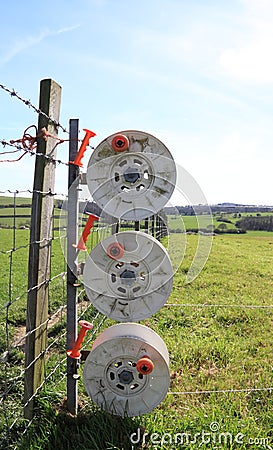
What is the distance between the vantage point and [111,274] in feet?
10.8

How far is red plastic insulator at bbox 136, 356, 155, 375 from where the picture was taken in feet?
10.6

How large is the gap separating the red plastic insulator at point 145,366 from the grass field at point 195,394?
0.43 meters

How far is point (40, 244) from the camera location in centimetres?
337

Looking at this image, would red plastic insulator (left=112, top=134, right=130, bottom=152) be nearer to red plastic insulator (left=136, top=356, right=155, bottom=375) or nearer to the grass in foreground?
the grass in foreground

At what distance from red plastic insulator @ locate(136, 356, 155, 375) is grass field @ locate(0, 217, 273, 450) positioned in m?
0.43

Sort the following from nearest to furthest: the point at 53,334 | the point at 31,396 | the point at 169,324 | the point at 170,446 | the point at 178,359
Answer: the point at 170,446 → the point at 31,396 → the point at 178,359 → the point at 53,334 → the point at 169,324

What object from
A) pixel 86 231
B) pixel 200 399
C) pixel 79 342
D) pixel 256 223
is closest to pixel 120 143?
pixel 86 231

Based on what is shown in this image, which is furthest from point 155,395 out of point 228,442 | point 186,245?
point 186,245

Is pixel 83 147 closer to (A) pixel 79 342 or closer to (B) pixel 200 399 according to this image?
(A) pixel 79 342

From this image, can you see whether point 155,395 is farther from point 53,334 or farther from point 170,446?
point 53,334

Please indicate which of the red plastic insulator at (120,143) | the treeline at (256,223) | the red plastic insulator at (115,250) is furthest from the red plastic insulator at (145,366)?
the treeline at (256,223)

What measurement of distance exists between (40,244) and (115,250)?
0.56 metres

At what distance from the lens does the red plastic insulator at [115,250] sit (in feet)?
10.6

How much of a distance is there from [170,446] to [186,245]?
4.47ft
